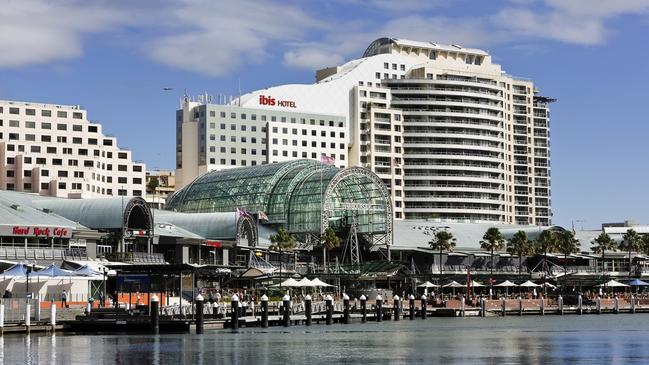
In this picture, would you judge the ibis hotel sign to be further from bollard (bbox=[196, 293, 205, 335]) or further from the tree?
the tree

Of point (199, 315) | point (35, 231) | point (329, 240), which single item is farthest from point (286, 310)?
point (329, 240)

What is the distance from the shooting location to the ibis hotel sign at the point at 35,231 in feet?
463

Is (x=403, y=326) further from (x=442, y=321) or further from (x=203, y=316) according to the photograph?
(x=203, y=316)

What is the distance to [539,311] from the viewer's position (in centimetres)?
17038

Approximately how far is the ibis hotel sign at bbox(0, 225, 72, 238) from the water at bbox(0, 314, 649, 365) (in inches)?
1412

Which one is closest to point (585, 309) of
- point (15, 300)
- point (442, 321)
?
point (442, 321)

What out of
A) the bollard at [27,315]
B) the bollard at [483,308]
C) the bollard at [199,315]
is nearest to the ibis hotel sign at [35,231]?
the bollard at [27,315]

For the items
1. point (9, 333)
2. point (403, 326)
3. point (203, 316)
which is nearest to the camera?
point (9, 333)

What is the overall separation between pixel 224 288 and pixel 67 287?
113 ft

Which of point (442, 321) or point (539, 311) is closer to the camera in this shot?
point (442, 321)

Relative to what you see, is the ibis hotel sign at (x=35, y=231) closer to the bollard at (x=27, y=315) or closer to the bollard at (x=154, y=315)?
the bollard at (x=27, y=315)

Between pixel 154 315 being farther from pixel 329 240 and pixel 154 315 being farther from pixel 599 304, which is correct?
pixel 329 240

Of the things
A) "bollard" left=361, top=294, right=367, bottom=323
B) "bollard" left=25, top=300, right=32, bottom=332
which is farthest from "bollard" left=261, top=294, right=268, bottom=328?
"bollard" left=25, top=300, right=32, bottom=332

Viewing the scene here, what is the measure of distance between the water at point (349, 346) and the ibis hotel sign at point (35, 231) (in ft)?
118
